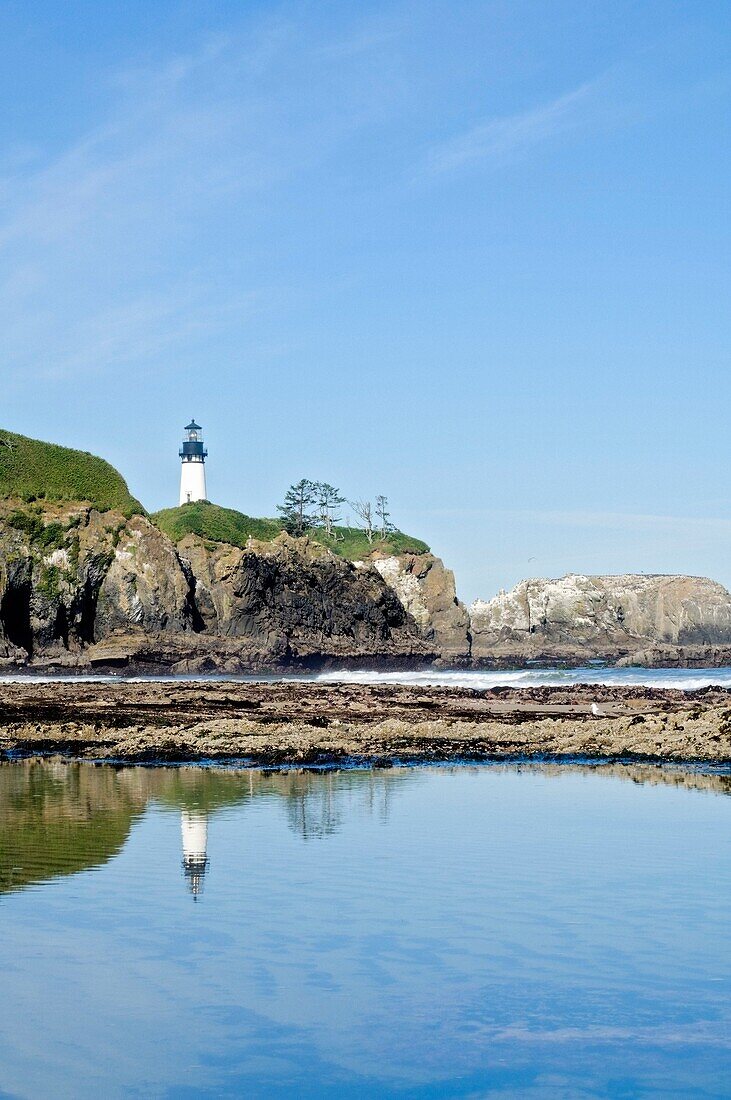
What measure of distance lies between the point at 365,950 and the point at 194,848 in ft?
15.0

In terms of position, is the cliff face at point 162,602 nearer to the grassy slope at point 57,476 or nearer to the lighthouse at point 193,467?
the grassy slope at point 57,476

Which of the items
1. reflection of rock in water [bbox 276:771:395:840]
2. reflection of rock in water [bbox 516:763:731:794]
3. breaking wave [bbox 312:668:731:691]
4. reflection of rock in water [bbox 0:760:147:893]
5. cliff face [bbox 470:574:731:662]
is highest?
cliff face [bbox 470:574:731:662]

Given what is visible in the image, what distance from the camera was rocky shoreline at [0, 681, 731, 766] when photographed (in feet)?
76.4

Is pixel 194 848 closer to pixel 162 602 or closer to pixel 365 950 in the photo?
pixel 365 950

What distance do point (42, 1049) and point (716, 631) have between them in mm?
122161

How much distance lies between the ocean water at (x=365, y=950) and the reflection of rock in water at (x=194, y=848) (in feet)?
0.16

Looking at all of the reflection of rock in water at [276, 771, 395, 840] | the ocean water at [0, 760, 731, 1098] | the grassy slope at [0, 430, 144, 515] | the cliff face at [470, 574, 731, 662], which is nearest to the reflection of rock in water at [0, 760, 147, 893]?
the ocean water at [0, 760, 731, 1098]

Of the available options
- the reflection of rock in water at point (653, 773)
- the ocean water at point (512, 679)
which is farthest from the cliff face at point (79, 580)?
the reflection of rock in water at point (653, 773)

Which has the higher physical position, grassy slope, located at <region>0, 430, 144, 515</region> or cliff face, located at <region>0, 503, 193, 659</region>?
grassy slope, located at <region>0, 430, 144, 515</region>

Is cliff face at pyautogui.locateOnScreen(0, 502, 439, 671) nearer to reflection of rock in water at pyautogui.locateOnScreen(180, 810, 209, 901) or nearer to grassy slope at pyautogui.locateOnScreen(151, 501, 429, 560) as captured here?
grassy slope at pyautogui.locateOnScreen(151, 501, 429, 560)

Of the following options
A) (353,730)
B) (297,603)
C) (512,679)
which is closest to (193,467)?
(297,603)

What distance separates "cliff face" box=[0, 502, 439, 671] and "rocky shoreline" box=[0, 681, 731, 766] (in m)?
37.6

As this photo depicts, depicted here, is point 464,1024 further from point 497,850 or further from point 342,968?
point 497,850

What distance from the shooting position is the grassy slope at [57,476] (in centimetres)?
8306
